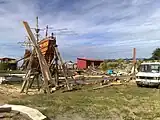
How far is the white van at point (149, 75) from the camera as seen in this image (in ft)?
77.5

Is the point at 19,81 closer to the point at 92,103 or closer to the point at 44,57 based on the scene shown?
the point at 44,57

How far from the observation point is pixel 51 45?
907 inches

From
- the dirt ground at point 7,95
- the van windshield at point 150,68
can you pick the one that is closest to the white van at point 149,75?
the van windshield at point 150,68

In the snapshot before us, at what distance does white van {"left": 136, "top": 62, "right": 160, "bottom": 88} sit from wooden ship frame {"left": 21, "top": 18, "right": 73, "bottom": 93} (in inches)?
262

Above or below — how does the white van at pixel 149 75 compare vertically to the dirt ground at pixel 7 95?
above

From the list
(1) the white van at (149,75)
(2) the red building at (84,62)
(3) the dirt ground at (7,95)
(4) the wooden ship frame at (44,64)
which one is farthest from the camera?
(2) the red building at (84,62)

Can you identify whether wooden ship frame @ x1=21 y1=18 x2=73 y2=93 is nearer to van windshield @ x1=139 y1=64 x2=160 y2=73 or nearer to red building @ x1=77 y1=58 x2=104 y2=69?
van windshield @ x1=139 y1=64 x2=160 y2=73

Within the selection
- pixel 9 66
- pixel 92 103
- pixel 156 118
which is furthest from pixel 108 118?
pixel 9 66

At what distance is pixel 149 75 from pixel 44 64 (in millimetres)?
9178

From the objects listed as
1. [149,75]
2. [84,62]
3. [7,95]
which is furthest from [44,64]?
[84,62]

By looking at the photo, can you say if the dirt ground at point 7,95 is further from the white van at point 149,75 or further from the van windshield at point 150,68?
the van windshield at point 150,68

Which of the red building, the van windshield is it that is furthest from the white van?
the red building

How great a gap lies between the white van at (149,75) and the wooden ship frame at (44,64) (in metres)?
6.64

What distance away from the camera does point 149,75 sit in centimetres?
2392
